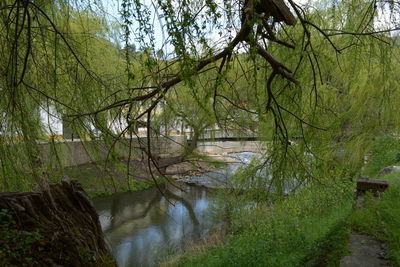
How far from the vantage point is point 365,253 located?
2689 millimetres

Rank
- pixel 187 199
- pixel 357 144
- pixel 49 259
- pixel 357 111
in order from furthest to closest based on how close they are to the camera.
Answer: pixel 187 199
pixel 357 144
pixel 357 111
pixel 49 259

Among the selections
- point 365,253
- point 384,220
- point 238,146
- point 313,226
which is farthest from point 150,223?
point 365,253

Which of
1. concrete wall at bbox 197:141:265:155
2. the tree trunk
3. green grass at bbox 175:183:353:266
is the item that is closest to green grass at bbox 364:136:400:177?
green grass at bbox 175:183:353:266

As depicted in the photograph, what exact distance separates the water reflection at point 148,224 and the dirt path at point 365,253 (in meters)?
3.76

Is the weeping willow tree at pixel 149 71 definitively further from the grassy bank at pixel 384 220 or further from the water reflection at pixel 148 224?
the water reflection at pixel 148 224

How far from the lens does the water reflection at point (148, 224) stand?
291 inches

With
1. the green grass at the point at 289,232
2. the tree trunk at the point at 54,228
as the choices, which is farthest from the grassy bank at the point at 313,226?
the tree trunk at the point at 54,228

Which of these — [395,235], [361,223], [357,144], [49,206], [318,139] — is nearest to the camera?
[49,206]

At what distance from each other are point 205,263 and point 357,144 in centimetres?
374

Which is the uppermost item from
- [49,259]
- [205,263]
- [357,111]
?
[357,111]

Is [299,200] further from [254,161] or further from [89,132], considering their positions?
[89,132]

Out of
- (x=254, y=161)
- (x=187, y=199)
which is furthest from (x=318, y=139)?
(x=187, y=199)

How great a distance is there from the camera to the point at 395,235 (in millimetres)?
2807

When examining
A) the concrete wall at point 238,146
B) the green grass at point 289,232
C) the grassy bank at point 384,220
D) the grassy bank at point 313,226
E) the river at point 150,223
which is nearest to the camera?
the grassy bank at point 384,220
